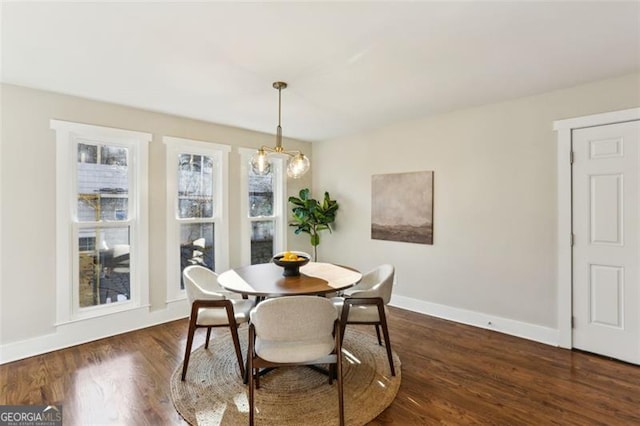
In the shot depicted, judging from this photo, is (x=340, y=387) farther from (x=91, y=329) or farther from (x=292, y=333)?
(x=91, y=329)

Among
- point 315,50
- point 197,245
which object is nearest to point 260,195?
point 197,245

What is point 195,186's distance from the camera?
4094 millimetres

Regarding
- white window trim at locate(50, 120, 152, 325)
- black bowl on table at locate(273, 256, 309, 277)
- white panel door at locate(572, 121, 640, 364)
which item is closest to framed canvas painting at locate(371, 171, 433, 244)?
white panel door at locate(572, 121, 640, 364)

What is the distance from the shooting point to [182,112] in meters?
3.73

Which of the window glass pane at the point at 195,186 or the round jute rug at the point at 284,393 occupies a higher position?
the window glass pane at the point at 195,186

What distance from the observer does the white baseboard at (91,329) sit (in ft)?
9.39

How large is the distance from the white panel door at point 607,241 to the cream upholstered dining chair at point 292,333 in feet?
8.38

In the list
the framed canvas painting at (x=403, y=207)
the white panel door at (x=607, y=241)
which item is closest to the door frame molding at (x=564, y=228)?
the white panel door at (x=607, y=241)

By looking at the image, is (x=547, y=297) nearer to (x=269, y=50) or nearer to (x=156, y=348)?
(x=269, y=50)

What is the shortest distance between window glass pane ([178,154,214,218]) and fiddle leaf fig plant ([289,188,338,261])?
50.8 inches

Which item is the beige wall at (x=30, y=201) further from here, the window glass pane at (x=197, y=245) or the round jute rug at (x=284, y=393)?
the round jute rug at (x=284, y=393)

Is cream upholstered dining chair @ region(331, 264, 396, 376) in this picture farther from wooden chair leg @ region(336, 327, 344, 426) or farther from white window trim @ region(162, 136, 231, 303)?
white window trim @ region(162, 136, 231, 303)

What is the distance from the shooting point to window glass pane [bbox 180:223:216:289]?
399 cm

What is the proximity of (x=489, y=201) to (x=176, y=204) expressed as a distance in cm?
367
